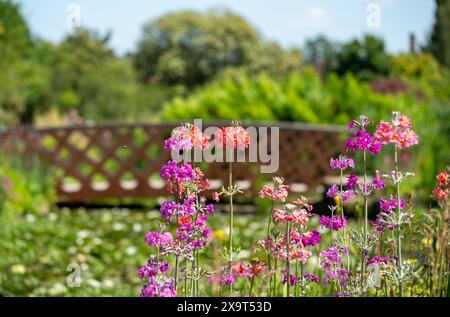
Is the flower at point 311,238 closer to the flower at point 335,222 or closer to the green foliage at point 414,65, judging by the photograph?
the flower at point 335,222

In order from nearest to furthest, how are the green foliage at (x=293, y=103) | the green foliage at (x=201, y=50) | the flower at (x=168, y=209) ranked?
the flower at (x=168, y=209)
the green foliage at (x=293, y=103)
the green foliage at (x=201, y=50)

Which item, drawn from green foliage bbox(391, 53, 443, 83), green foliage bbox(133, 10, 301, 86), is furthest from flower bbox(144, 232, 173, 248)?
green foliage bbox(133, 10, 301, 86)

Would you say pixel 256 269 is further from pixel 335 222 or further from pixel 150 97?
pixel 150 97

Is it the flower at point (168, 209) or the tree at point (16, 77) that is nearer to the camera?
the flower at point (168, 209)

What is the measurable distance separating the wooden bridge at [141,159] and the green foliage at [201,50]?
1884cm

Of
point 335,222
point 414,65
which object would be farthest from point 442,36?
point 335,222

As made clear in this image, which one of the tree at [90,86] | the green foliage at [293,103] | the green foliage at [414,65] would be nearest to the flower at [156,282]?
the green foliage at [293,103]

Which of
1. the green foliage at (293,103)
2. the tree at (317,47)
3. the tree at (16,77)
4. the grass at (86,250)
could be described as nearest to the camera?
the grass at (86,250)

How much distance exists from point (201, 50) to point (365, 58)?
8517 mm

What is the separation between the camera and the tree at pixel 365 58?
22.2 m

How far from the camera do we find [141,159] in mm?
8812

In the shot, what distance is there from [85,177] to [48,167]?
531 millimetres
